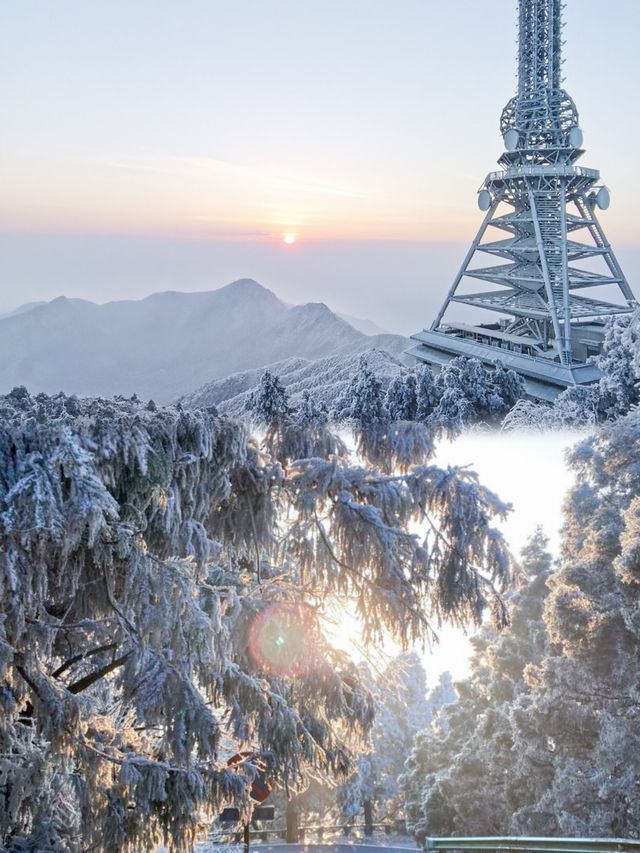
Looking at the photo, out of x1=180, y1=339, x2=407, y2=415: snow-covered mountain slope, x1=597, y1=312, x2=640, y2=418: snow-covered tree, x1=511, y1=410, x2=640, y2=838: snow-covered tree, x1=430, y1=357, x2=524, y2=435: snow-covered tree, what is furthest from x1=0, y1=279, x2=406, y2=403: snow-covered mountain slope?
x1=597, y1=312, x2=640, y2=418: snow-covered tree

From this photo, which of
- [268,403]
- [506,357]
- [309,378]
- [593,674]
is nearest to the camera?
[268,403]

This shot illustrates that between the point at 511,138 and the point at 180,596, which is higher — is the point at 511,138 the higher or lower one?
the higher one

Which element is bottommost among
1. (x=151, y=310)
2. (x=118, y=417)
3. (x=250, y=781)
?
(x=250, y=781)

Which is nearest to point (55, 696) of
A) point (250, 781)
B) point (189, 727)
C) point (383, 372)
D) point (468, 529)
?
point (189, 727)

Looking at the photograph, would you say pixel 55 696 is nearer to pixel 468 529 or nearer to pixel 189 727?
pixel 189 727

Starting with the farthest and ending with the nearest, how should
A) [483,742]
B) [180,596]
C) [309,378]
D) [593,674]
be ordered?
[309,378] < [483,742] < [593,674] < [180,596]

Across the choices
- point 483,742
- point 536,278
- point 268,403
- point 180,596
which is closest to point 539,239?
point 536,278

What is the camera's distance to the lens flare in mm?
4441

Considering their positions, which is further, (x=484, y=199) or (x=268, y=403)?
(x=484, y=199)

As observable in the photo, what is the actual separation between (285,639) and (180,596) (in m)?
1.21

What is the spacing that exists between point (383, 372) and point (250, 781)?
1006 cm

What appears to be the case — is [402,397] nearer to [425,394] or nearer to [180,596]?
[425,394]

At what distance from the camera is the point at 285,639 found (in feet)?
14.9

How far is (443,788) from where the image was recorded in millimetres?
13469
